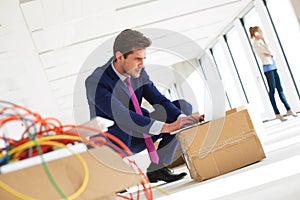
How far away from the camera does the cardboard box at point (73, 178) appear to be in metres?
0.79

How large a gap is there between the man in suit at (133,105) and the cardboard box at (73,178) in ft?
4.53

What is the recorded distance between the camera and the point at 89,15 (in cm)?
483

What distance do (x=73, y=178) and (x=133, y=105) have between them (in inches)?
67.1

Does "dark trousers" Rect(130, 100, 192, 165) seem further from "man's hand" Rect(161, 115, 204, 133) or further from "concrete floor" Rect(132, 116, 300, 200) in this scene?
"concrete floor" Rect(132, 116, 300, 200)

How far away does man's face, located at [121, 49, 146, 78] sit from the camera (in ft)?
7.29

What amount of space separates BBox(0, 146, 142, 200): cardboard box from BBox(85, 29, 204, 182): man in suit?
4.53ft

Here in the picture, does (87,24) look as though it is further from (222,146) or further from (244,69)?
(244,69)

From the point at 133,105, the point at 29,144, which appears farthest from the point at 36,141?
the point at 133,105

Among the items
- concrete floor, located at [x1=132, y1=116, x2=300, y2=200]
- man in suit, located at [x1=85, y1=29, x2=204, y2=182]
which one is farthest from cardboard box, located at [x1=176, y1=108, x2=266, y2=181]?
man in suit, located at [x1=85, y1=29, x2=204, y2=182]

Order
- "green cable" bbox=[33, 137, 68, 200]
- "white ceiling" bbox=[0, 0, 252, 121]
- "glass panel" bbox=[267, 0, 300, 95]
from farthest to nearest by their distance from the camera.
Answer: "glass panel" bbox=[267, 0, 300, 95] < "white ceiling" bbox=[0, 0, 252, 121] < "green cable" bbox=[33, 137, 68, 200]

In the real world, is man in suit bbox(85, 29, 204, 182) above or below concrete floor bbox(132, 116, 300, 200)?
above

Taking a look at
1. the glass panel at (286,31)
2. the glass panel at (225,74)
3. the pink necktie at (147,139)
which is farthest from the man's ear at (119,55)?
the glass panel at (225,74)

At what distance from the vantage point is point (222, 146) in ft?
6.78

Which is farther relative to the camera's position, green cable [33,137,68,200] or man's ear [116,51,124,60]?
man's ear [116,51,124,60]
